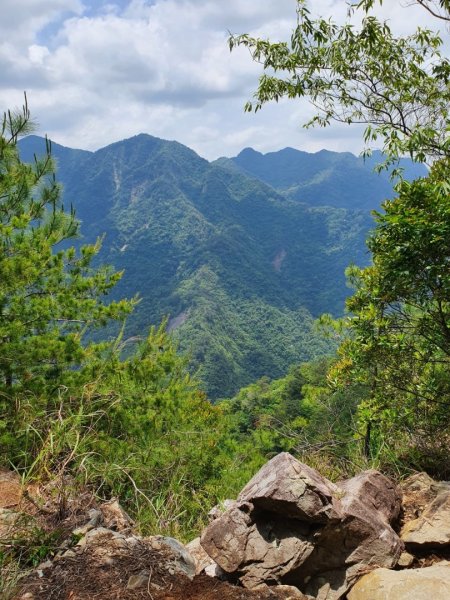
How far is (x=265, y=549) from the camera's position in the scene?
10.8ft

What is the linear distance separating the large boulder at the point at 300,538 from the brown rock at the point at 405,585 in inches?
7.1

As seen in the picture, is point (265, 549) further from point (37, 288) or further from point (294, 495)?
point (37, 288)

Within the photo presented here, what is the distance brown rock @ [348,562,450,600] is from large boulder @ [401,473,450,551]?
0.31 meters

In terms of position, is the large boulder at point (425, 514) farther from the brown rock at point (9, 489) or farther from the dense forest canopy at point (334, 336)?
the brown rock at point (9, 489)

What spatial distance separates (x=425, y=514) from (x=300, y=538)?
1.06m

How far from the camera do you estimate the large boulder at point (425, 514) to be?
3434 millimetres

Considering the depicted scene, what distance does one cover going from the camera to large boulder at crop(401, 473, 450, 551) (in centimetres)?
343

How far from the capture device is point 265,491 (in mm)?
3400

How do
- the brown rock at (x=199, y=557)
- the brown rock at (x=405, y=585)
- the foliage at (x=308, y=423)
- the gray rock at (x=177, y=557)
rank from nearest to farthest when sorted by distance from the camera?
the brown rock at (x=405, y=585), the gray rock at (x=177, y=557), the brown rock at (x=199, y=557), the foliage at (x=308, y=423)

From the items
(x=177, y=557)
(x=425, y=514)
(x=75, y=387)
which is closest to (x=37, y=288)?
(x=75, y=387)

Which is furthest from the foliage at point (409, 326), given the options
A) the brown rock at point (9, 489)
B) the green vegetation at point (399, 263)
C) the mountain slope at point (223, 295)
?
the mountain slope at point (223, 295)

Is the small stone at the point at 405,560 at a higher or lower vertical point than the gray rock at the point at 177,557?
lower

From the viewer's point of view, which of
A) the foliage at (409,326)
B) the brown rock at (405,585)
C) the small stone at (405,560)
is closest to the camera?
the brown rock at (405,585)

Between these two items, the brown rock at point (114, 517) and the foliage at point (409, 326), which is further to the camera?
the foliage at point (409, 326)
